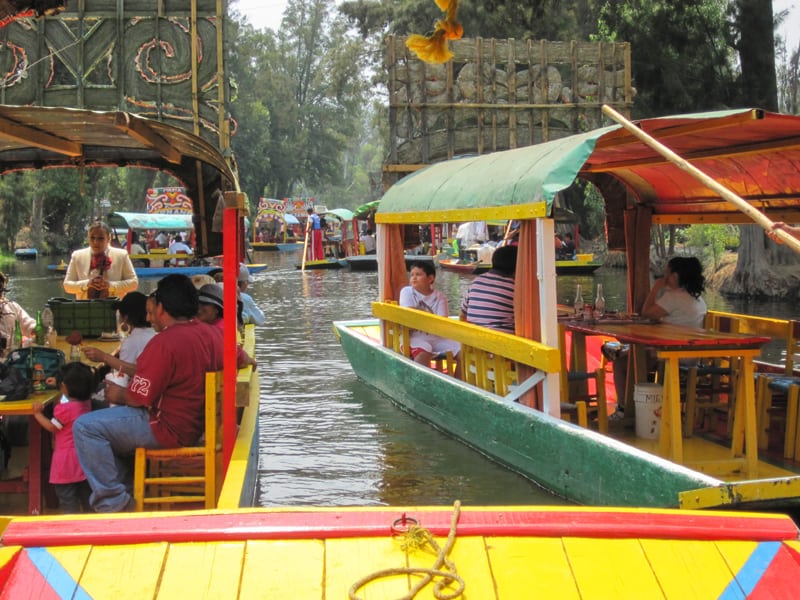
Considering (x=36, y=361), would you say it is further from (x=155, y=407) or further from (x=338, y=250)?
(x=338, y=250)

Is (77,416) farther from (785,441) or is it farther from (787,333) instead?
(787,333)

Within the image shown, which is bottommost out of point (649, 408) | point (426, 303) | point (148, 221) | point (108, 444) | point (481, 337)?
point (649, 408)

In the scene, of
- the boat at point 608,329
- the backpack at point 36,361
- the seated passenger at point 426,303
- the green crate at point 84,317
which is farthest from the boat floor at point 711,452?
→ the green crate at point 84,317

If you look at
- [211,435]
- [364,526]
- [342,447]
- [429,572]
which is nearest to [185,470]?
[211,435]

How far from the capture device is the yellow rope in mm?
3150

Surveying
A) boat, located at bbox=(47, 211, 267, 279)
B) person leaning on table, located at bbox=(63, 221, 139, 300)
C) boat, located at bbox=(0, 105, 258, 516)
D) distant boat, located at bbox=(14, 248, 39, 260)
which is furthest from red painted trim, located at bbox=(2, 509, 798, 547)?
distant boat, located at bbox=(14, 248, 39, 260)

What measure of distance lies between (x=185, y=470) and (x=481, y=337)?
307 cm

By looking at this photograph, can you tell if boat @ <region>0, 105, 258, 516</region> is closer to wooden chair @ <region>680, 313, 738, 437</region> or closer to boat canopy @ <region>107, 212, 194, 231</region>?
wooden chair @ <region>680, 313, 738, 437</region>

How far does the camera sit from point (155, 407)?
568 cm

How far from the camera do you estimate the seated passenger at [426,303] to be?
10109mm

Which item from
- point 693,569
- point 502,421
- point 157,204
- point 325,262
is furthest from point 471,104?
point 157,204

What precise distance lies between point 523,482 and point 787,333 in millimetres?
2537

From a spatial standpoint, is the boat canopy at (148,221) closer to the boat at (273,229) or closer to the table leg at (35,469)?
the boat at (273,229)

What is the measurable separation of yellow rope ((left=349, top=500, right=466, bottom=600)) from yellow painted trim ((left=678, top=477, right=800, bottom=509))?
2499mm
